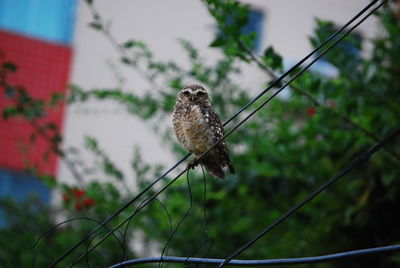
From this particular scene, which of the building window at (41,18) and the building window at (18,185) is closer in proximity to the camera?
the building window at (18,185)

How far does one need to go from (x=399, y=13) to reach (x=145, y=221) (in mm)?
3713

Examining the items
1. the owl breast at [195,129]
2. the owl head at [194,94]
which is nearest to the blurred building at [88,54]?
the owl head at [194,94]

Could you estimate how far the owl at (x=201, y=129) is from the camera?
145 inches

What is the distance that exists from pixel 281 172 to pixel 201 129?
6.30 ft

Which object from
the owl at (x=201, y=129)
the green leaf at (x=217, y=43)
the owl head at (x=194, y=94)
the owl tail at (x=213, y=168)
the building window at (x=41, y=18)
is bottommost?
the owl tail at (x=213, y=168)

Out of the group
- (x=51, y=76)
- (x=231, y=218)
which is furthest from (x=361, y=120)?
(x=51, y=76)

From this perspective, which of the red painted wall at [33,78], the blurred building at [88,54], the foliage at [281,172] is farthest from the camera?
the blurred building at [88,54]

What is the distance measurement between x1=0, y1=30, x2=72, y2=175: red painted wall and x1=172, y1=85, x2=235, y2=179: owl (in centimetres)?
Result: 540

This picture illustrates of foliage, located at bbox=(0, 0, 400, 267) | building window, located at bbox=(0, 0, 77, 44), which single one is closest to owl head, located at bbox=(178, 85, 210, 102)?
foliage, located at bbox=(0, 0, 400, 267)

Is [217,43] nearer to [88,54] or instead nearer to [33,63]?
[33,63]

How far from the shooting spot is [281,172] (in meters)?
5.41

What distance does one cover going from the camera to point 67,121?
984 centimetres

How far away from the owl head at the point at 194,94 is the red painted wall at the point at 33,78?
17.5 ft

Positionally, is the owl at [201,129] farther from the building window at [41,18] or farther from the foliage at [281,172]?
the building window at [41,18]
